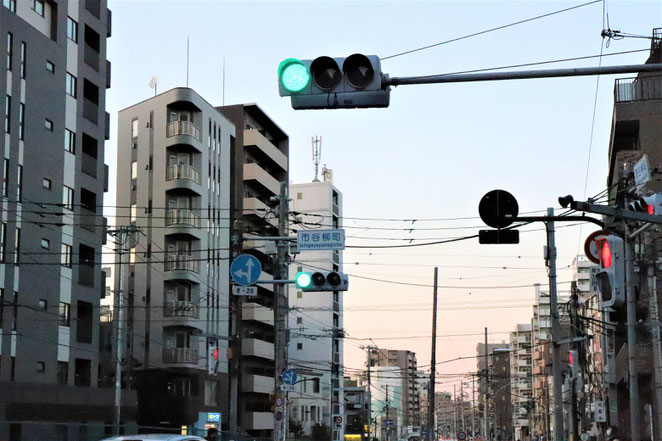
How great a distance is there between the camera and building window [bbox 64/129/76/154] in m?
58.8

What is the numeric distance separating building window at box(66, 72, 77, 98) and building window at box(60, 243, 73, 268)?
32.3 ft

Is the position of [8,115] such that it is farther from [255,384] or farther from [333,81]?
[333,81]

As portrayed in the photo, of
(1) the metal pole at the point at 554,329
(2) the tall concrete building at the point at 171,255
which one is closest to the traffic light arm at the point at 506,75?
(1) the metal pole at the point at 554,329

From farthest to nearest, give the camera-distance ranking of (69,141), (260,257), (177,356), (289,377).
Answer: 1. (260,257)
2. (177,356)
3. (69,141)
4. (289,377)

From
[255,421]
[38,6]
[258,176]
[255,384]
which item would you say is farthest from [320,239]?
[258,176]

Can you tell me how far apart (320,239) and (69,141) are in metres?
36.1

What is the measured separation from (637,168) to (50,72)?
46765mm

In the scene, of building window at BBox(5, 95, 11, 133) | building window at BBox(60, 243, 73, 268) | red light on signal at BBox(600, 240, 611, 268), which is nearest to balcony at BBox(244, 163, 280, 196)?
building window at BBox(60, 243, 73, 268)

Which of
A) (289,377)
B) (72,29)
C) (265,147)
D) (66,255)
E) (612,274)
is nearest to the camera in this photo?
(612,274)

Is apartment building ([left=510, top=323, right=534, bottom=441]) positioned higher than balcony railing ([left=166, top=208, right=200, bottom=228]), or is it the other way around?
balcony railing ([left=166, top=208, right=200, bottom=228])

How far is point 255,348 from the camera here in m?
85.4

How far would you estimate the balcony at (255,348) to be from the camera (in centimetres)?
8481

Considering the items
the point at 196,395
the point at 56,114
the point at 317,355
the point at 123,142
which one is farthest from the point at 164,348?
the point at 317,355

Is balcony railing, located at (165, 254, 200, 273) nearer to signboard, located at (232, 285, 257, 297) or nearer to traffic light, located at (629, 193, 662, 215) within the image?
signboard, located at (232, 285, 257, 297)
